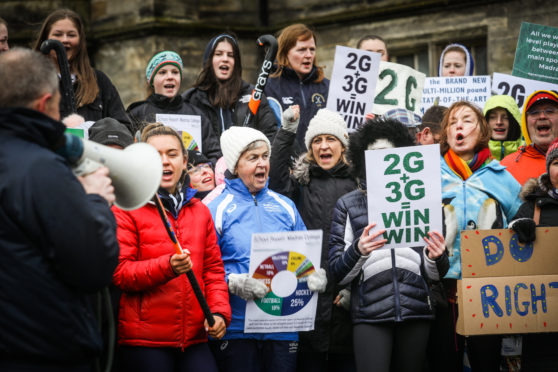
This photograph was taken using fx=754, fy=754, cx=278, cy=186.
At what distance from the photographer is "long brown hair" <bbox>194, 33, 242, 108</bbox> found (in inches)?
286

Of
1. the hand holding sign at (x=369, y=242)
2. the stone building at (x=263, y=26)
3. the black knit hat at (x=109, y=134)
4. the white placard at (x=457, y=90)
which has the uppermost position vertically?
the stone building at (x=263, y=26)

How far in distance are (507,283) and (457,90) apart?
3836mm

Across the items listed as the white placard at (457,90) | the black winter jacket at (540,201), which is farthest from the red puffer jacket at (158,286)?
the white placard at (457,90)

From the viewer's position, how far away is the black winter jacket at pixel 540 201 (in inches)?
225

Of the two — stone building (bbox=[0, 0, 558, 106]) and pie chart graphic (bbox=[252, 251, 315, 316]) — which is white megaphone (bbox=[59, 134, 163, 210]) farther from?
stone building (bbox=[0, 0, 558, 106])

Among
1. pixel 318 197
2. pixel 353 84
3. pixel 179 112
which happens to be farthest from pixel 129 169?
pixel 353 84

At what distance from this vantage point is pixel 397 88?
774 centimetres

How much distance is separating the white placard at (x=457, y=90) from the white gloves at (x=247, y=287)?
13.5 feet

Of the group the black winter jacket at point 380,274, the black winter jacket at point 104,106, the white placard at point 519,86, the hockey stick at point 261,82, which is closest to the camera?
the black winter jacket at point 380,274

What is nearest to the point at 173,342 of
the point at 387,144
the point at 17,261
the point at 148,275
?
the point at 148,275

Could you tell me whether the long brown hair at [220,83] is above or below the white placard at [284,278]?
above

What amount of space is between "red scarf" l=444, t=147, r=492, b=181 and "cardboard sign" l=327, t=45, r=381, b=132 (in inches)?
60.9

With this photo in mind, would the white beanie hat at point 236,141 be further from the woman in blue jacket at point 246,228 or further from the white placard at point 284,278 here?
the white placard at point 284,278

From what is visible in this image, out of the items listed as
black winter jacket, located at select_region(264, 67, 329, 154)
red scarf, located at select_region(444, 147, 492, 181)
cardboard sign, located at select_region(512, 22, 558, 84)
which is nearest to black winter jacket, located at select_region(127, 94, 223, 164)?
black winter jacket, located at select_region(264, 67, 329, 154)
